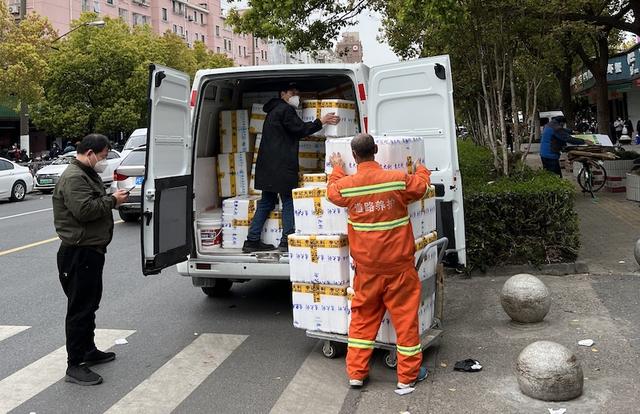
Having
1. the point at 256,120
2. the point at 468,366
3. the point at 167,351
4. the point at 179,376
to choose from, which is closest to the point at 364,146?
the point at 468,366

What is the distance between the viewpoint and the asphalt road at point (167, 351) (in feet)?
15.2

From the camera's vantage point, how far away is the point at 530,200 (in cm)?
773

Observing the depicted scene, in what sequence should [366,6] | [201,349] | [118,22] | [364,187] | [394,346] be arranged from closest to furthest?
[364,187]
[394,346]
[201,349]
[366,6]
[118,22]

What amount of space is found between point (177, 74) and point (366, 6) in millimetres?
9474

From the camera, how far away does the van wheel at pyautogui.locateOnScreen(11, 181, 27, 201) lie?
2098 centimetres

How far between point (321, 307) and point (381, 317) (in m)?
0.61

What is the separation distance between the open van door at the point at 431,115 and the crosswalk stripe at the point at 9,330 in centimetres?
405

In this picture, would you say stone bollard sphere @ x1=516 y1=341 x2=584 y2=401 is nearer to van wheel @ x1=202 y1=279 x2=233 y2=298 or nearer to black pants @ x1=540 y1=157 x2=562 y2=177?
van wheel @ x1=202 y1=279 x2=233 y2=298

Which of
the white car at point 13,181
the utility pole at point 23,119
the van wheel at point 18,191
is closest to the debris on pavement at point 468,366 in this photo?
the white car at point 13,181

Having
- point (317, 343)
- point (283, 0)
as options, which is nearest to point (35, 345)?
point (317, 343)

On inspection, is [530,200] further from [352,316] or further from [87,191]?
[87,191]

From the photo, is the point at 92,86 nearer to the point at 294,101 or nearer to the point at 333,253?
the point at 294,101

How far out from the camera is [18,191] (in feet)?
69.7

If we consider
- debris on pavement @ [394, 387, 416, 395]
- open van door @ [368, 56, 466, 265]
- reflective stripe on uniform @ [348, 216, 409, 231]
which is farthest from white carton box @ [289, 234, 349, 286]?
open van door @ [368, 56, 466, 265]
